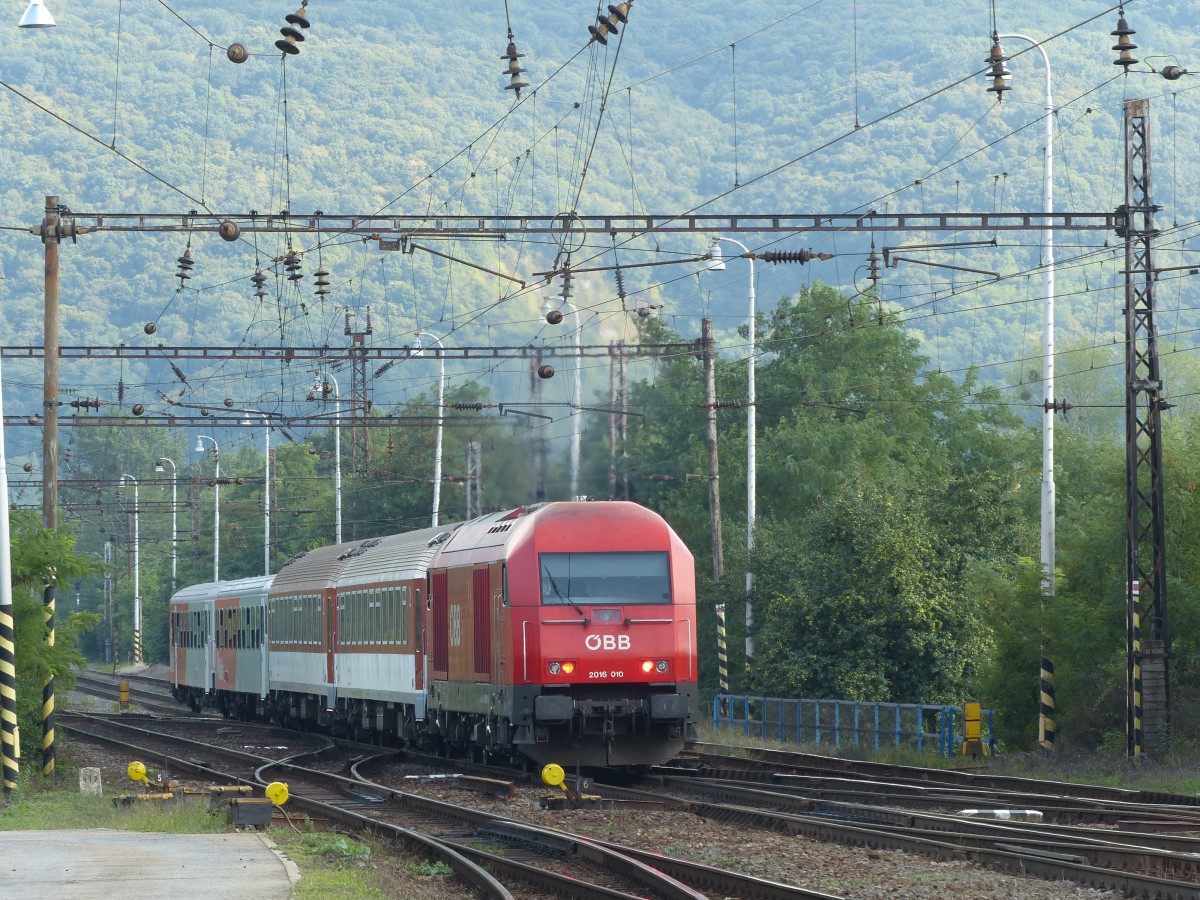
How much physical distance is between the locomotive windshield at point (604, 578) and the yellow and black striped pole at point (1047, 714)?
8.05 metres

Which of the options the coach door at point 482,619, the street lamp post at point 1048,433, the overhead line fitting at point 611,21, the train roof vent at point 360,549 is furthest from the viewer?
the train roof vent at point 360,549

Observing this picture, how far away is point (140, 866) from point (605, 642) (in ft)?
33.2

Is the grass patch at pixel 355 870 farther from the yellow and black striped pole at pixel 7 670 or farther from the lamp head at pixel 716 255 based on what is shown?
the lamp head at pixel 716 255

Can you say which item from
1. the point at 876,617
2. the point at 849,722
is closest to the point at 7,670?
the point at 849,722

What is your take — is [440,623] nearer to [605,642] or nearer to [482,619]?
[482,619]

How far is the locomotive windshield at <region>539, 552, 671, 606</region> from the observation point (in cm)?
2333

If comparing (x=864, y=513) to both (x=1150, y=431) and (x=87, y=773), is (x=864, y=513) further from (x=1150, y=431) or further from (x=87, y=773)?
(x=87, y=773)

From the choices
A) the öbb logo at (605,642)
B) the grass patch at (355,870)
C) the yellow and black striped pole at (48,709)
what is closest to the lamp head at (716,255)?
the öbb logo at (605,642)

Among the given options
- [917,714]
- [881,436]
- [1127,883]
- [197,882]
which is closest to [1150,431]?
[917,714]

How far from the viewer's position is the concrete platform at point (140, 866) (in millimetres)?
12445

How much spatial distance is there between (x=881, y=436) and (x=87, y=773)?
39.4 metres

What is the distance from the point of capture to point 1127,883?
43.0 ft

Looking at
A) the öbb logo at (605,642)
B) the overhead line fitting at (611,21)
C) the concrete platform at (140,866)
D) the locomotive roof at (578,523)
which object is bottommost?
the concrete platform at (140,866)

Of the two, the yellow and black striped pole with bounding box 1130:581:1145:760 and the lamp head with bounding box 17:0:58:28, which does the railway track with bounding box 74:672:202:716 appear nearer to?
the lamp head with bounding box 17:0:58:28
